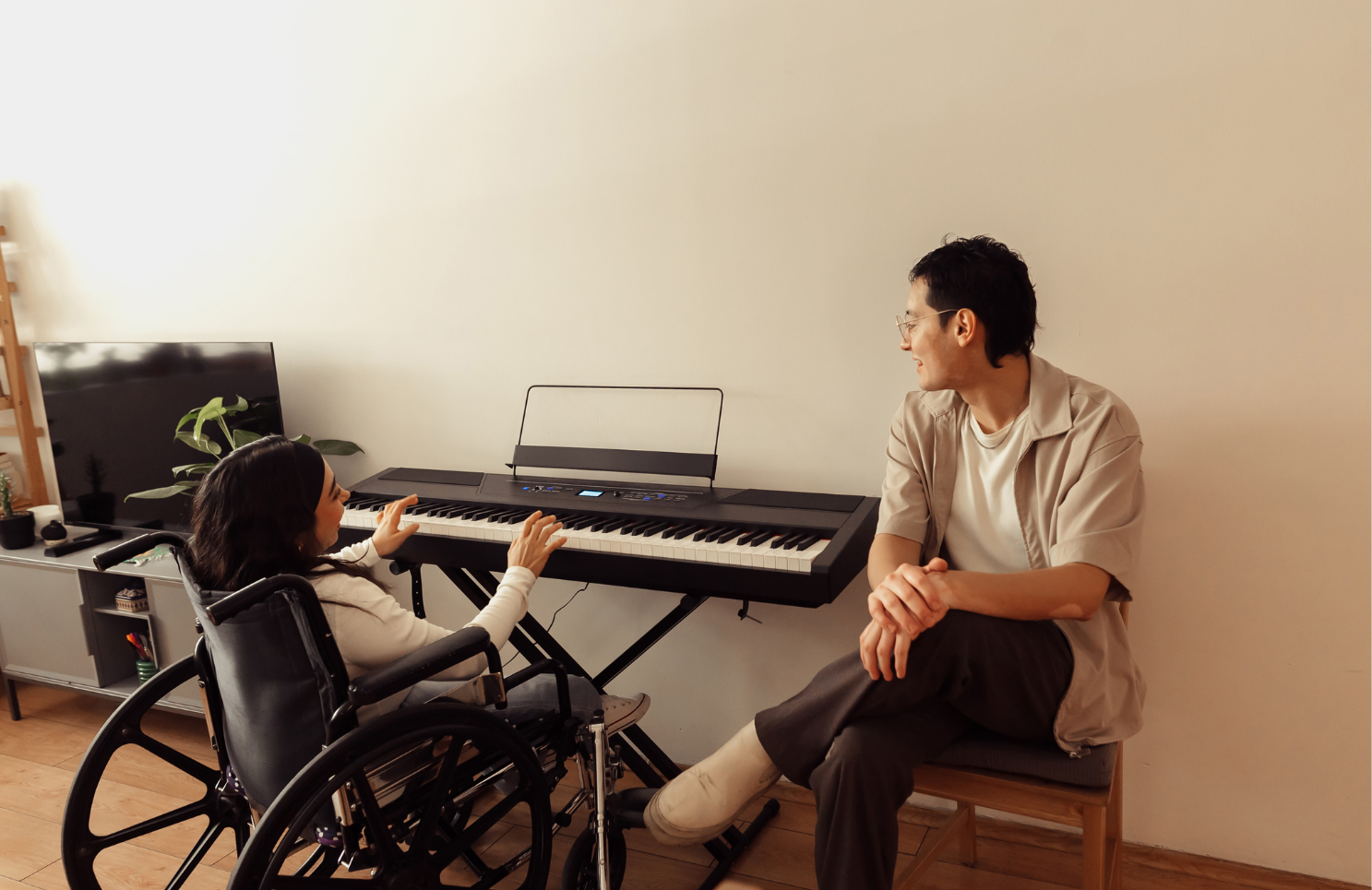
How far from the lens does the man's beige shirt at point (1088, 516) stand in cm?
Answer: 147

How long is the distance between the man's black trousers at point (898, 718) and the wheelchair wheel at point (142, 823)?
3.56 ft

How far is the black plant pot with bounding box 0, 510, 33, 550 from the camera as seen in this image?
305 cm

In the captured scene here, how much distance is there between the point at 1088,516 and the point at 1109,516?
4 centimetres

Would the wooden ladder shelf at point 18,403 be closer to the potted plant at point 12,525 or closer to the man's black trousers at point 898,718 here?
the potted plant at point 12,525

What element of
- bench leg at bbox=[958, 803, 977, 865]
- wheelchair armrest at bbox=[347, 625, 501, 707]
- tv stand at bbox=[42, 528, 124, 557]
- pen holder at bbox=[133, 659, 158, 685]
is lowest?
bench leg at bbox=[958, 803, 977, 865]

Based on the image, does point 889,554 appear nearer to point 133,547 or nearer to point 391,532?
point 391,532

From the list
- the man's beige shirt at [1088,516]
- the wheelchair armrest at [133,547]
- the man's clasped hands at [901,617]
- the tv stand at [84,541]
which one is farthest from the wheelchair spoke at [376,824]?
the tv stand at [84,541]

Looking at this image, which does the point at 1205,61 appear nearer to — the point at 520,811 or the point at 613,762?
the point at 613,762

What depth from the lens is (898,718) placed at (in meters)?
1.48

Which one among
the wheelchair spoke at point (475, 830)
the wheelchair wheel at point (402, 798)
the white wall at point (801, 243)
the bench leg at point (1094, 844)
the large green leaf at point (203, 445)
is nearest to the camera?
the wheelchair wheel at point (402, 798)

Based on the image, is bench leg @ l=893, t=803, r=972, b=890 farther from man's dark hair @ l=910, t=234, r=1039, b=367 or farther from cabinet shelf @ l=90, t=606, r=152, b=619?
cabinet shelf @ l=90, t=606, r=152, b=619

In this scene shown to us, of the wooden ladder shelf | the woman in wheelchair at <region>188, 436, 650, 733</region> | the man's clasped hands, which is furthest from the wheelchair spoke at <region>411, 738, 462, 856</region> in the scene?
the wooden ladder shelf

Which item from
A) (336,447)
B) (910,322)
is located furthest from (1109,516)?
(336,447)

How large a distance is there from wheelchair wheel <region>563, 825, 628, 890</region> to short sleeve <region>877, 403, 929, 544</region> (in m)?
0.82
